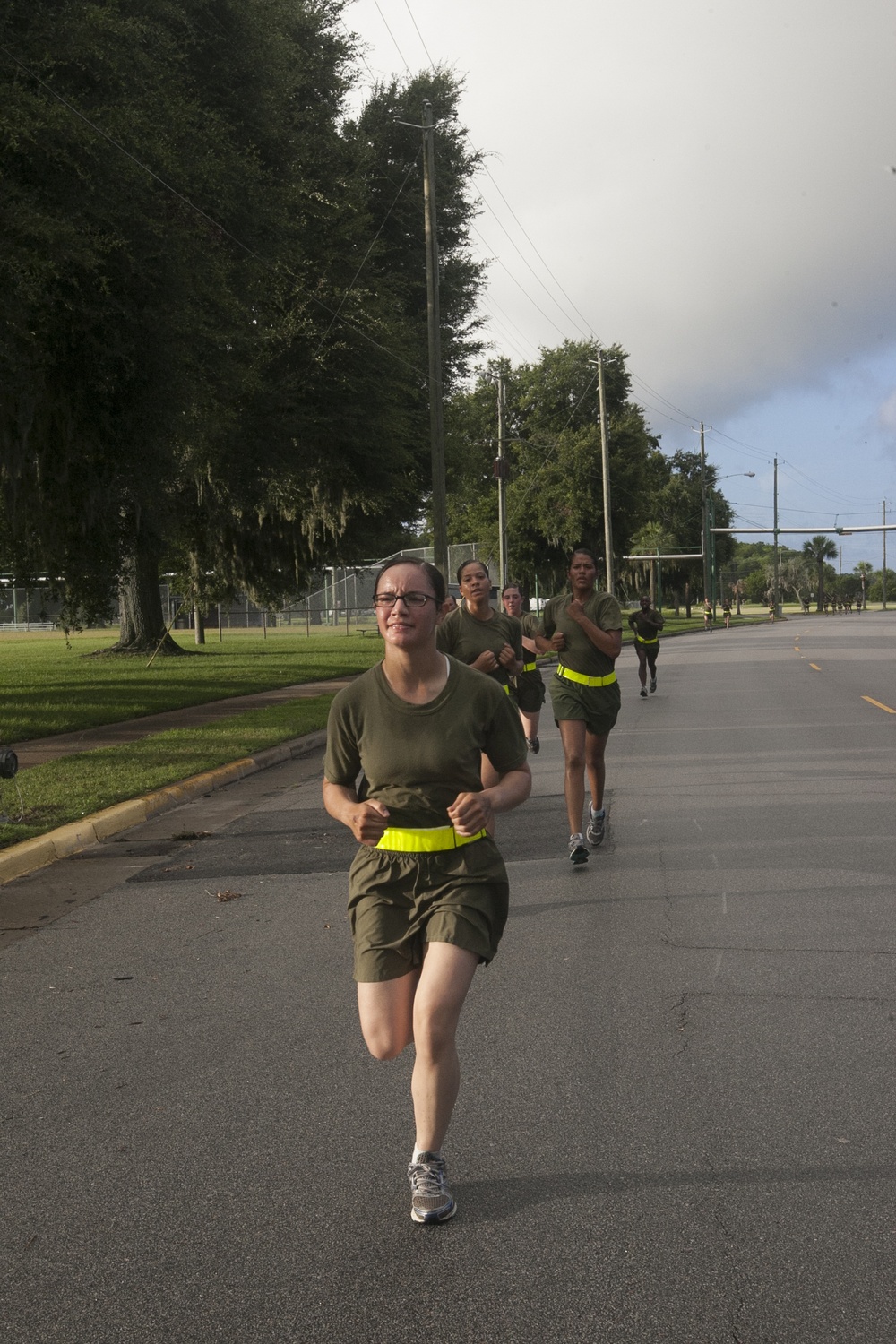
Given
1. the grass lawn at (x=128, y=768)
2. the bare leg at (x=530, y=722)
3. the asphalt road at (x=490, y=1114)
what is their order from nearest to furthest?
the asphalt road at (x=490, y=1114)
the grass lawn at (x=128, y=768)
the bare leg at (x=530, y=722)

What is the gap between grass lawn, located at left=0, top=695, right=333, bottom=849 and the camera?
10.9m

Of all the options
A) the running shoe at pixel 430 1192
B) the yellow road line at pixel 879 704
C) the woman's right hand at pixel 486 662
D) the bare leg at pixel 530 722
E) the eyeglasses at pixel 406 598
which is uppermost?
the eyeglasses at pixel 406 598

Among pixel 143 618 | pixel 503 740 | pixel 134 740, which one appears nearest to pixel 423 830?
pixel 503 740

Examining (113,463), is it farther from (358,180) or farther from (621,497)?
(621,497)

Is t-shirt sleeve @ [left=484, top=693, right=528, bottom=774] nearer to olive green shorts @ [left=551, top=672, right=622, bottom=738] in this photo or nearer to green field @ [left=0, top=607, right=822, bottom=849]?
olive green shorts @ [left=551, top=672, right=622, bottom=738]

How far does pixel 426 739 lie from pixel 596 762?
5.17m

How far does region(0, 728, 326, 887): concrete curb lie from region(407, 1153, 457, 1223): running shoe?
19.0 ft

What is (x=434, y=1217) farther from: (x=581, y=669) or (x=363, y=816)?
(x=581, y=669)

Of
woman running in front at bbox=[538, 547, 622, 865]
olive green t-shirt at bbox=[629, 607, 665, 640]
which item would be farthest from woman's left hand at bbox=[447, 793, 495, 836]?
olive green t-shirt at bbox=[629, 607, 665, 640]

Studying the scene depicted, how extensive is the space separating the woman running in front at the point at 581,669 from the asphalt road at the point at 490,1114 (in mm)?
601

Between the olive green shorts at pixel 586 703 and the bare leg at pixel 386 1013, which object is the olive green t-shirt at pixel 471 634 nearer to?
the olive green shorts at pixel 586 703

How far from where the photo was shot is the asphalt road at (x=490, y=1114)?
3.40m

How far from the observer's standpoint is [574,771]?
8.66m

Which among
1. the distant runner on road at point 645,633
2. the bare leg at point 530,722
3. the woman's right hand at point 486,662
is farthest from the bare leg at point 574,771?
the distant runner on road at point 645,633
